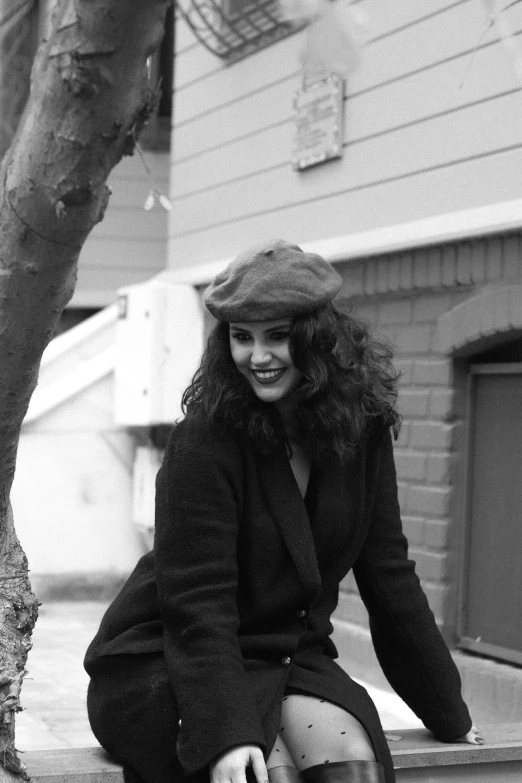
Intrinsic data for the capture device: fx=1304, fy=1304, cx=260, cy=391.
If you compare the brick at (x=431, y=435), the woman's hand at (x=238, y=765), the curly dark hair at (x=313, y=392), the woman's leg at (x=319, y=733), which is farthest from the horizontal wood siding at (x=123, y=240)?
the woman's hand at (x=238, y=765)

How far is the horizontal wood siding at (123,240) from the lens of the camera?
1007cm

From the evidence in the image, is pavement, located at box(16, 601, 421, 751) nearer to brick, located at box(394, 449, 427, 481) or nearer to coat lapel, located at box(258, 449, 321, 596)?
brick, located at box(394, 449, 427, 481)

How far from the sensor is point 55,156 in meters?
1.76

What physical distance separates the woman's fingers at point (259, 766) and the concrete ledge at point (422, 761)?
0.35 meters

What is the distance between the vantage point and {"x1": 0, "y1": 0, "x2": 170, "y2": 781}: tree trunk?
1.56m

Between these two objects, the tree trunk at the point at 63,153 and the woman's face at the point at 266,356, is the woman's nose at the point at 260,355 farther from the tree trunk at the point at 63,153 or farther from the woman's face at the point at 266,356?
the tree trunk at the point at 63,153

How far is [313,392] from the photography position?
105 inches

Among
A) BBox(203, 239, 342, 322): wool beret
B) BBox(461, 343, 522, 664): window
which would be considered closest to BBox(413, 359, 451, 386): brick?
BBox(461, 343, 522, 664): window

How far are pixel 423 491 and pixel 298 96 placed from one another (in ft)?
7.13

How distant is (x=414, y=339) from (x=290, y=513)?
9.30 ft

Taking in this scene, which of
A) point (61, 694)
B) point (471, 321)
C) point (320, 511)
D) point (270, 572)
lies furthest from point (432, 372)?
point (270, 572)

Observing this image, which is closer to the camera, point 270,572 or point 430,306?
point 270,572

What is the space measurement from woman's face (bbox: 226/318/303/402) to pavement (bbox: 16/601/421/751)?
1452 mm

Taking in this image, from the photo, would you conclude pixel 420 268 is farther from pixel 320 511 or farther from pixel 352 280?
pixel 320 511
